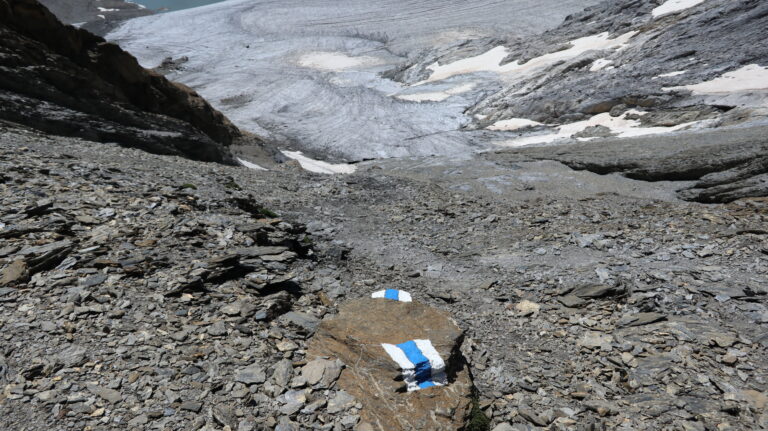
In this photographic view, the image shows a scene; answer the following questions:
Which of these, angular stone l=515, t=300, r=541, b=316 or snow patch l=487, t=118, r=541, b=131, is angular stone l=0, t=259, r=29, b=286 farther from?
snow patch l=487, t=118, r=541, b=131

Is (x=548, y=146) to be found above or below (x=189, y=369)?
below

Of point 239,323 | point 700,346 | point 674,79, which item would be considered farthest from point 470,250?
point 674,79

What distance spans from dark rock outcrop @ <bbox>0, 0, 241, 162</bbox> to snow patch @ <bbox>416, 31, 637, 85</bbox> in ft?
92.5

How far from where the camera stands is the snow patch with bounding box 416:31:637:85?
116 ft

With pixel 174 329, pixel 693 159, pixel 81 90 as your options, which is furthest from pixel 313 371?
pixel 81 90

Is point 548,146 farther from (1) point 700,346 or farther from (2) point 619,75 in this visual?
(1) point 700,346

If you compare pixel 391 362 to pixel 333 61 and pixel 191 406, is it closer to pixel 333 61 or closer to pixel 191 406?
pixel 191 406

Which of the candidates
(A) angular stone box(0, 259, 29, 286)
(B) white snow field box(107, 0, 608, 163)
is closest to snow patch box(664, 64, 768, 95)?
(B) white snow field box(107, 0, 608, 163)

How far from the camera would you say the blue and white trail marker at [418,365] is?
533 cm

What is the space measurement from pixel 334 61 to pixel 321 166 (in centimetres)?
3339

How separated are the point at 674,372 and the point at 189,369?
662cm

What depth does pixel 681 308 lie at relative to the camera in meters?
7.50

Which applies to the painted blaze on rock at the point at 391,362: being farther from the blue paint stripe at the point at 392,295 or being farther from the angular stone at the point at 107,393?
the angular stone at the point at 107,393

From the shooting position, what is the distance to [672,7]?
3525 cm
